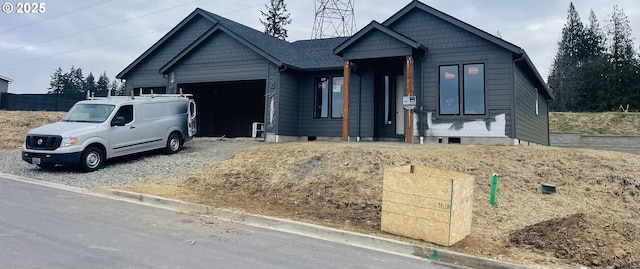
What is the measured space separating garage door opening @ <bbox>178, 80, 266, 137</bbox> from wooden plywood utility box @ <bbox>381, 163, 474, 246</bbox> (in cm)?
1423

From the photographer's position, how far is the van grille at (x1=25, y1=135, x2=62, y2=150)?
36.0 ft

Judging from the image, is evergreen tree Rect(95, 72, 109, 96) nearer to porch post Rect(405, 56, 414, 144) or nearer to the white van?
the white van

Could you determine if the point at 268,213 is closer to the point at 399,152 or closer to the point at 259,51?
the point at 399,152

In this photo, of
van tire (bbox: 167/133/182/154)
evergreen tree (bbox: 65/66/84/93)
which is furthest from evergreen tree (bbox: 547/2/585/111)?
evergreen tree (bbox: 65/66/84/93)

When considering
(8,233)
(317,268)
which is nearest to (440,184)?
(317,268)

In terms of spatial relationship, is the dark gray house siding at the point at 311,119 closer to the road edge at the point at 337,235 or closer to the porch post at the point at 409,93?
the porch post at the point at 409,93

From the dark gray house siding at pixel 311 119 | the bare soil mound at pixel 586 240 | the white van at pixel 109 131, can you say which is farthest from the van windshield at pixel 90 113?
the bare soil mound at pixel 586 240

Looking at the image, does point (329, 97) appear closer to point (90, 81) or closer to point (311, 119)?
point (311, 119)

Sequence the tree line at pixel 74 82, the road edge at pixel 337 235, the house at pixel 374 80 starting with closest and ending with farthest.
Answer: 1. the road edge at pixel 337 235
2. the house at pixel 374 80
3. the tree line at pixel 74 82

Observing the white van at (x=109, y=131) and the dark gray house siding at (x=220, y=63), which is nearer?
the white van at (x=109, y=131)

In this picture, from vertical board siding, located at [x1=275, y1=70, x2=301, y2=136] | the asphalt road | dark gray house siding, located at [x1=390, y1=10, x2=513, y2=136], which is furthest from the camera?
vertical board siding, located at [x1=275, y1=70, x2=301, y2=136]

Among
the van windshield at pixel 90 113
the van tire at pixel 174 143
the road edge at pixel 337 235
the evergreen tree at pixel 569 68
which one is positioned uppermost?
the evergreen tree at pixel 569 68

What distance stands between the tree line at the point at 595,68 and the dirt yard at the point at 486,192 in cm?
3396

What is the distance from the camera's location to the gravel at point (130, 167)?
34.9ft
